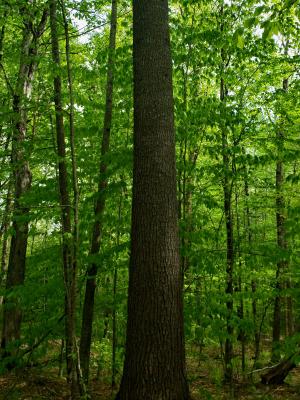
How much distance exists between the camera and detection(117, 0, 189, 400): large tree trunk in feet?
10.7

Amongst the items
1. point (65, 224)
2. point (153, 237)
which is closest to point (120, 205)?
point (65, 224)

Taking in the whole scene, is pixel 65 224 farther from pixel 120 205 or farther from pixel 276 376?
pixel 276 376

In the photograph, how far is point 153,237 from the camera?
3.50 meters

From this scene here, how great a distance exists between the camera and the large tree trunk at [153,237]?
3264 millimetres

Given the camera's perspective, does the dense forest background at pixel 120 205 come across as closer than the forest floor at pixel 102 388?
Yes

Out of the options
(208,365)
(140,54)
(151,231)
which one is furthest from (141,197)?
(208,365)

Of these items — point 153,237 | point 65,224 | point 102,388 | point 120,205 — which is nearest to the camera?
point 153,237

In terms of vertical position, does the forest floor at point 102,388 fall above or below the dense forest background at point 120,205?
below

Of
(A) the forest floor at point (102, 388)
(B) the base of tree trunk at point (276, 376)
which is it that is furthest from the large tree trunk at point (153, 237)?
(B) the base of tree trunk at point (276, 376)

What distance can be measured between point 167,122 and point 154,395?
8.33 feet

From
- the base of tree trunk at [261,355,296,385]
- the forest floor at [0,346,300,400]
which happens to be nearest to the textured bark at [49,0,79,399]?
the forest floor at [0,346,300,400]

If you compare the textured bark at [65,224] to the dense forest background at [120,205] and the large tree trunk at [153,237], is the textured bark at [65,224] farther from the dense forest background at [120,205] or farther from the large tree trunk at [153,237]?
the large tree trunk at [153,237]

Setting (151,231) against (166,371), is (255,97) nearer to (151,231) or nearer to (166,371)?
(151,231)

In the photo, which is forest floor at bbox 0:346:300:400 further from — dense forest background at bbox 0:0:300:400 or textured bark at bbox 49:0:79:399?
textured bark at bbox 49:0:79:399
